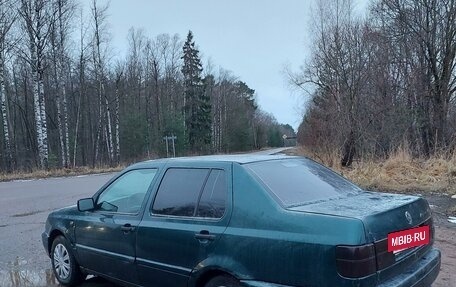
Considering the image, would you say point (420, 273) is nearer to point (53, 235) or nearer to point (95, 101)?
point (53, 235)

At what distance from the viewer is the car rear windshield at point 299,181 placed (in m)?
3.54

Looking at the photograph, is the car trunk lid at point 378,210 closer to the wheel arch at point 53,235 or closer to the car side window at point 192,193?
the car side window at point 192,193

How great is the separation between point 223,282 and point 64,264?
2717 mm

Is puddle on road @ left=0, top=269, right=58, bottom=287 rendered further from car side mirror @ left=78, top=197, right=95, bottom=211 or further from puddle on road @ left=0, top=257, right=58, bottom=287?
car side mirror @ left=78, top=197, right=95, bottom=211

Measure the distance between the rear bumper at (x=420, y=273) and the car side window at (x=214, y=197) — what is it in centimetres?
136

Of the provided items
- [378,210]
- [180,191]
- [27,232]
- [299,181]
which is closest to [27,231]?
[27,232]

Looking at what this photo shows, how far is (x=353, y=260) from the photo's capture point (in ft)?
9.32

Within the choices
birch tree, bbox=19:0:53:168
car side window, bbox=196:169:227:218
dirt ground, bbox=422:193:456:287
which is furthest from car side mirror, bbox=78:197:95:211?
birch tree, bbox=19:0:53:168

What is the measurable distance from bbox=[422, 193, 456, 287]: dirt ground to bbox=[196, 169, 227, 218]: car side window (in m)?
2.67

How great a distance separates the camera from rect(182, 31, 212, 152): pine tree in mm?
57747

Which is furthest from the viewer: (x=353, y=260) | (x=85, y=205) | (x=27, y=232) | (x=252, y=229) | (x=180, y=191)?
(x=27, y=232)

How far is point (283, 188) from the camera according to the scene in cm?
360

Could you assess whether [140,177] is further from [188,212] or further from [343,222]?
[343,222]

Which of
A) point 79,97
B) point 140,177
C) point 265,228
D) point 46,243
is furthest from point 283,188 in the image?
point 79,97
